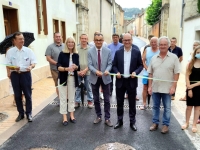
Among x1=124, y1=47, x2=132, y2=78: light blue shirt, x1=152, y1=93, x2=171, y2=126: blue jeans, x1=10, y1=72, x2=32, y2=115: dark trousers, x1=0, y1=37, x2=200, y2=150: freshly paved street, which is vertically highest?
x1=124, y1=47, x2=132, y2=78: light blue shirt

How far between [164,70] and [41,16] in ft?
25.2

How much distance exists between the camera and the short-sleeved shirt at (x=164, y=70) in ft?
12.8

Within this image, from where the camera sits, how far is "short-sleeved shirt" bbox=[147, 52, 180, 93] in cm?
391

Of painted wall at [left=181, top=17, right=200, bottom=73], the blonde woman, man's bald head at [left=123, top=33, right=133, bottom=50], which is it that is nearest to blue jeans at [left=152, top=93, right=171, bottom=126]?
man's bald head at [left=123, top=33, right=133, bottom=50]

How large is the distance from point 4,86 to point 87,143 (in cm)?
416

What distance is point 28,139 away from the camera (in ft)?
12.9

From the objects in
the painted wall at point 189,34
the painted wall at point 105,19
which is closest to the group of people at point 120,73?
the painted wall at point 189,34

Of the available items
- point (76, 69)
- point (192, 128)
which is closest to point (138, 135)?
point (192, 128)

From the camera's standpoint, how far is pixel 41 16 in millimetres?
9891

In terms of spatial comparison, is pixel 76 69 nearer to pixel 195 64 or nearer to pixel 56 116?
pixel 56 116

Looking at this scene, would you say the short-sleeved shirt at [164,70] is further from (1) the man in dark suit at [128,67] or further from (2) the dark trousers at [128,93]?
(2) the dark trousers at [128,93]

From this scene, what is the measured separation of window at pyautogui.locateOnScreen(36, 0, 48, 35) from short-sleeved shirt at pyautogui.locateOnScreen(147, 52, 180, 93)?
6.96 meters

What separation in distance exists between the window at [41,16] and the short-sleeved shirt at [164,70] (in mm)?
6956

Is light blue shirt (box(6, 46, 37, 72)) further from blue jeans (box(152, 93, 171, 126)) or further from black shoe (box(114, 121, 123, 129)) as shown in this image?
blue jeans (box(152, 93, 171, 126))
